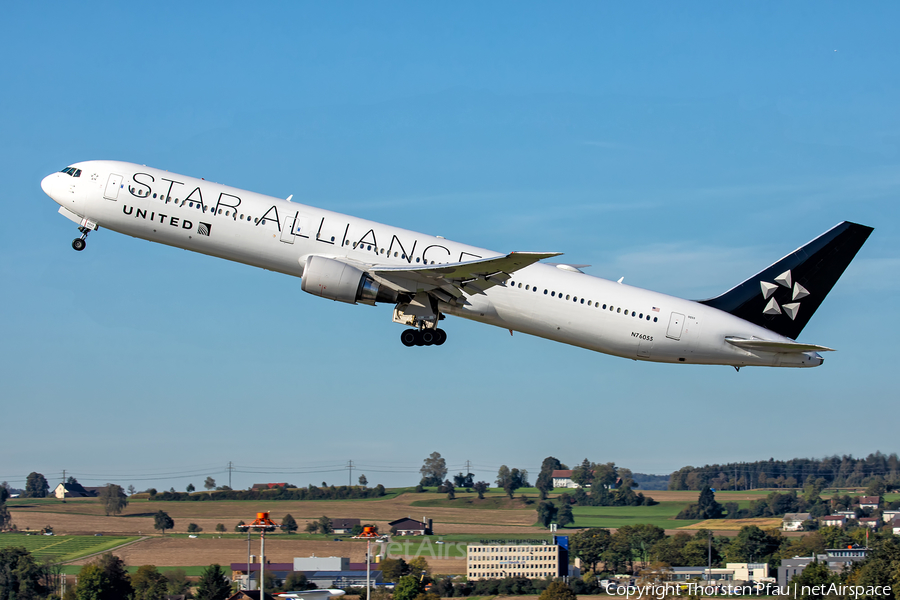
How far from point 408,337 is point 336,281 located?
5.29 metres

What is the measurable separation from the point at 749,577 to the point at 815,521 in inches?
1277

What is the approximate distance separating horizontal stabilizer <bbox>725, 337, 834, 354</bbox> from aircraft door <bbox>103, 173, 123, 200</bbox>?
27750mm

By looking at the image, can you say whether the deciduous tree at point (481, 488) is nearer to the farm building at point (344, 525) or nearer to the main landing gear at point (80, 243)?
the farm building at point (344, 525)

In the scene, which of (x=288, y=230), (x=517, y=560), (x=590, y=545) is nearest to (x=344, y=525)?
(x=517, y=560)

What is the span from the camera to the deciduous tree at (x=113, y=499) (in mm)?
74688

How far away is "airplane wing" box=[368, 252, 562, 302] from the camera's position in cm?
3756

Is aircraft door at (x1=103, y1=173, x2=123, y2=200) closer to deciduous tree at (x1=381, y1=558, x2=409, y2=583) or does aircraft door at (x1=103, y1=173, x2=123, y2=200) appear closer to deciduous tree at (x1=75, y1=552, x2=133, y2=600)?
deciduous tree at (x1=75, y1=552, x2=133, y2=600)

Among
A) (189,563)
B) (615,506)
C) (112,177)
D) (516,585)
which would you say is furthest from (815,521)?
(112,177)

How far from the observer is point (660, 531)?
79188 mm

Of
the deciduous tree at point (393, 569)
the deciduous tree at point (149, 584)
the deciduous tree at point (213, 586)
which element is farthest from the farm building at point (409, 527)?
the deciduous tree at point (149, 584)

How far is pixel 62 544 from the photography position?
221ft

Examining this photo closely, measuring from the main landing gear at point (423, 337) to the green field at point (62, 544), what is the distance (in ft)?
106

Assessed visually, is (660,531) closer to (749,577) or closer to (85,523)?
(749,577)

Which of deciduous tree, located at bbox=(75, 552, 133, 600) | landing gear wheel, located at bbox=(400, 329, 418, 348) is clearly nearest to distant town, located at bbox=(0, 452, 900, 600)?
deciduous tree, located at bbox=(75, 552, 133, 600)
